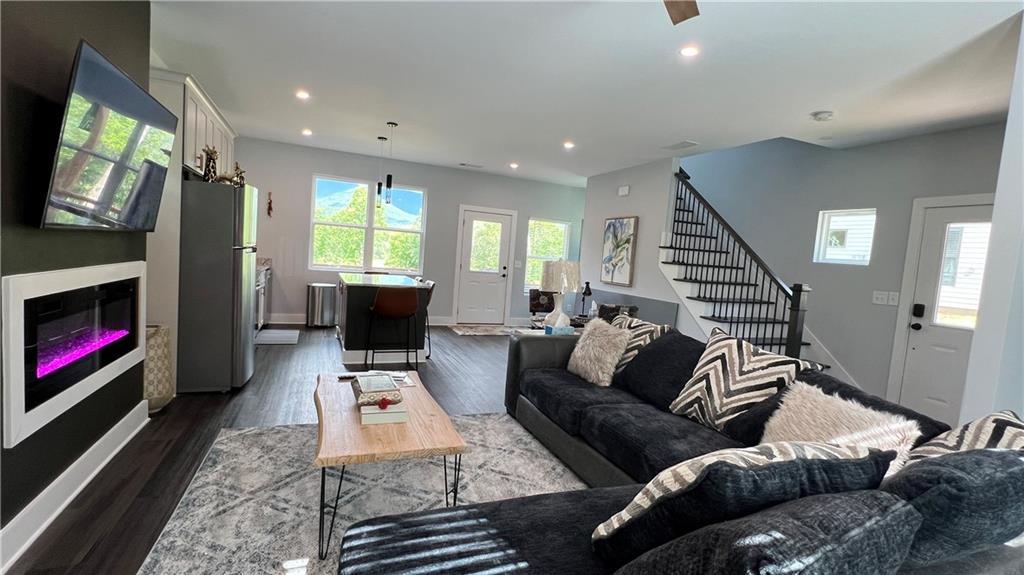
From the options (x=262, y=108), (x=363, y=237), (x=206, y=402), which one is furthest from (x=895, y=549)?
(x=363, y=237)

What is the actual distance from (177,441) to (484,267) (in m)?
5.55

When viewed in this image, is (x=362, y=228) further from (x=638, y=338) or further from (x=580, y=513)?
(x=580, y=513)

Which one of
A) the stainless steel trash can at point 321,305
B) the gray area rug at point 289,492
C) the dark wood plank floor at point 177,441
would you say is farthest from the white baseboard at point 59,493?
the stainless steel trash can at point 321,305

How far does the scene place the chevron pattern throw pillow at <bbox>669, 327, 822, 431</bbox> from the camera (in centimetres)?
223

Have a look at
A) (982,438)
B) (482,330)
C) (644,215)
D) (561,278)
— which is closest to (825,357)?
(644,215)

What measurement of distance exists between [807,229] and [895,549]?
520 centimetres

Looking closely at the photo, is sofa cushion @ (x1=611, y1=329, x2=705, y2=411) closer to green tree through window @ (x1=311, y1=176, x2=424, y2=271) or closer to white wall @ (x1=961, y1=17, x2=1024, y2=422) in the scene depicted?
white wall @ (x1=961, y1=17, x2=1024, y2=422)

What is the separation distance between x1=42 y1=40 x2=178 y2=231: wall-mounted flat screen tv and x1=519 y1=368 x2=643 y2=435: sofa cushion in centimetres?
247

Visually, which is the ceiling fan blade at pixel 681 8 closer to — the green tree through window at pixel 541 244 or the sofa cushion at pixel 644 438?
the sofa cushion at pixel 644 438

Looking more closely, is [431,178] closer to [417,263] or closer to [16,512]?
[417,263]

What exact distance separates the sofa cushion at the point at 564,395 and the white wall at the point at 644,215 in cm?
283

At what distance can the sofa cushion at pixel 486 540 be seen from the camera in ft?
3.89

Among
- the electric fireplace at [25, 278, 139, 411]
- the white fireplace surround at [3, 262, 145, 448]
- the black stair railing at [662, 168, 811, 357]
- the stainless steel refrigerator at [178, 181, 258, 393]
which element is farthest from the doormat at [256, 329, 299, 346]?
the black stair railing at [662, 168, 811, 357]

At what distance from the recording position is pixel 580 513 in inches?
57.2
